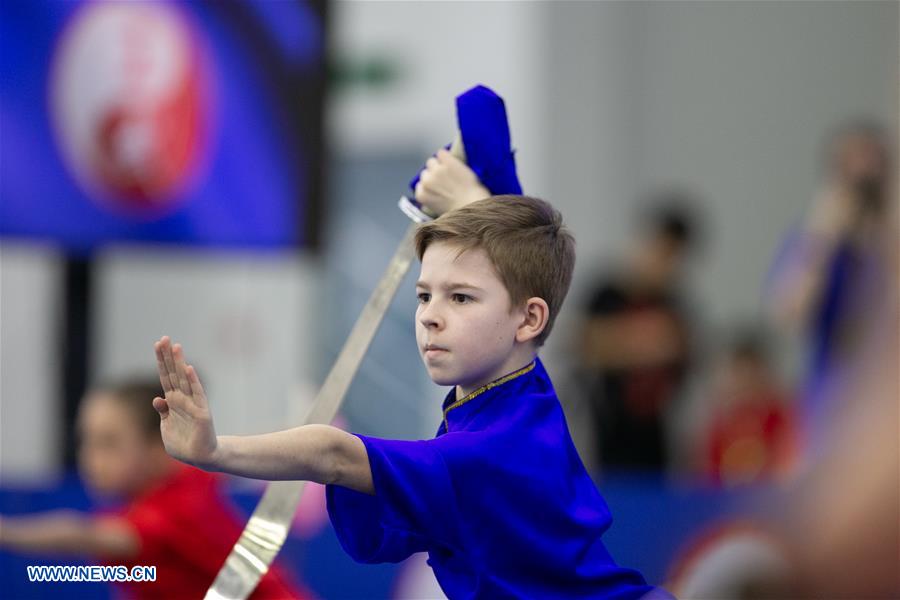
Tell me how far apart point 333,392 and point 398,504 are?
38 cm

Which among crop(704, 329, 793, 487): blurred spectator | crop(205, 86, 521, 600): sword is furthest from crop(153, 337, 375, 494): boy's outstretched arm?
crop(704, 329, 793, 487): blurred spectator

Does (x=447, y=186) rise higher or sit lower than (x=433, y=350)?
higher

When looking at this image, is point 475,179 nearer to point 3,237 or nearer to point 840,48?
point 3,237

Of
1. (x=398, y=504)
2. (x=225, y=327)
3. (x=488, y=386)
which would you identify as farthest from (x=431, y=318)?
(x=225, y=327)

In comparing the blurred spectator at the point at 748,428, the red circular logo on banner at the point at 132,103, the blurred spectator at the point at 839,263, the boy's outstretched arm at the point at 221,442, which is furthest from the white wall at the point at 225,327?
the boy's outstretched arm at the point at 221,442

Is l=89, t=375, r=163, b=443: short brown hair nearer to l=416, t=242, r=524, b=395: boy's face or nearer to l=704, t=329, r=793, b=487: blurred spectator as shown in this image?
l=416, t=242, r=524, b=395: boy's face

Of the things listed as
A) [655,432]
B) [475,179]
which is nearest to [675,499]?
A: [655,432]

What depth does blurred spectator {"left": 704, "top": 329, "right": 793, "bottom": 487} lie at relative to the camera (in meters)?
6.10

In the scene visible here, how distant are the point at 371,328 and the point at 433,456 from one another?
434 millimetres


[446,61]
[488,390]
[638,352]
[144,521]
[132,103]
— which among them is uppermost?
[446,61]

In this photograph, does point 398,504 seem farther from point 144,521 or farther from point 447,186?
point 144,521

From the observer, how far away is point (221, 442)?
5.38 feet

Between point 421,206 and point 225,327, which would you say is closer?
point 421,206

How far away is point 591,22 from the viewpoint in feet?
30.9
